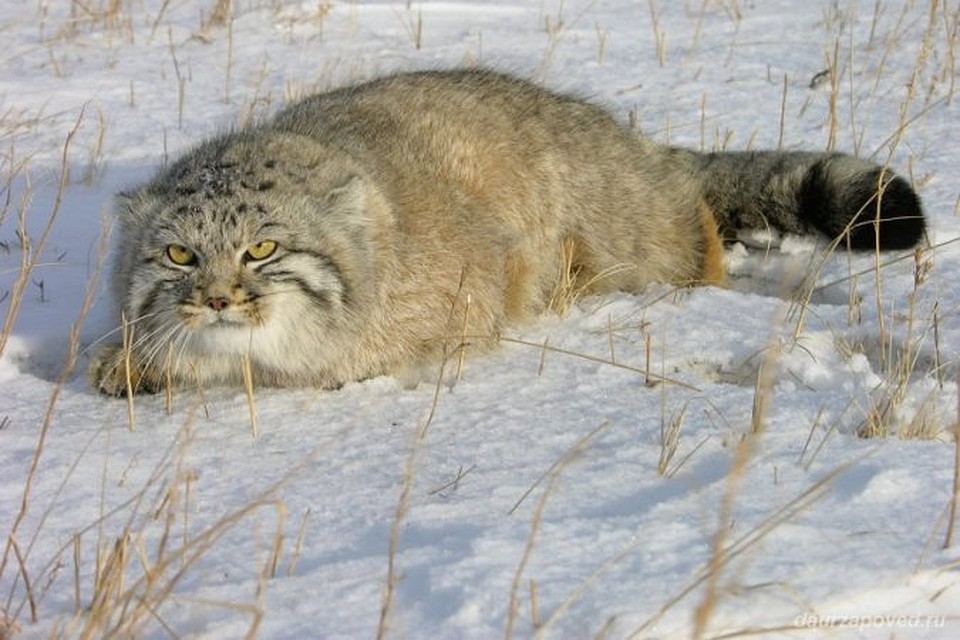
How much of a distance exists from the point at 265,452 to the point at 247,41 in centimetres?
606

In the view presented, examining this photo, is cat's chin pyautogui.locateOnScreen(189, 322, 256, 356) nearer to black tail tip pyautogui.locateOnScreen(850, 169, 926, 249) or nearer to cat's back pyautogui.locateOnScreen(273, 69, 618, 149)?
cat's back pyautogui.locateOnScreen(273, 69, 618, 149)

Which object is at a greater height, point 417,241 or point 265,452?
point 417,241

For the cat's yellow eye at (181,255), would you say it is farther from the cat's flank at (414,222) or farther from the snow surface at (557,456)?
the snow surface at (557,456)

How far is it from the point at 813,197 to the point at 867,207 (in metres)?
0.37

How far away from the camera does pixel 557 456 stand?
3.92 metres

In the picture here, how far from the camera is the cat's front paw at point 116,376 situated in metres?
4.84

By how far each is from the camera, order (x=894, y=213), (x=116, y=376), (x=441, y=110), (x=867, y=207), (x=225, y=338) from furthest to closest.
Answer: (x=441, y=110) < (x=867, y=207) < (x=894, y=213) < (x=116, y=376) < (x=225, y=338)

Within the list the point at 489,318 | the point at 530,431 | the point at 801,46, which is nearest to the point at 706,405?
the point at 530,431

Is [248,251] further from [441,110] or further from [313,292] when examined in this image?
[441,110]

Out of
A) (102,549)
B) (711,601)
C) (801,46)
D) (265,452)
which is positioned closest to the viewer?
(711,601)

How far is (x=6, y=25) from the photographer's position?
9773 millimetres

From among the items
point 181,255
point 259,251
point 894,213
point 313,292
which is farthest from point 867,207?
point 181,255

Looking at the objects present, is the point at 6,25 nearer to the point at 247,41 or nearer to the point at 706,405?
the point at 247,41

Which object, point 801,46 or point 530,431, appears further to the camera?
point 801,46
